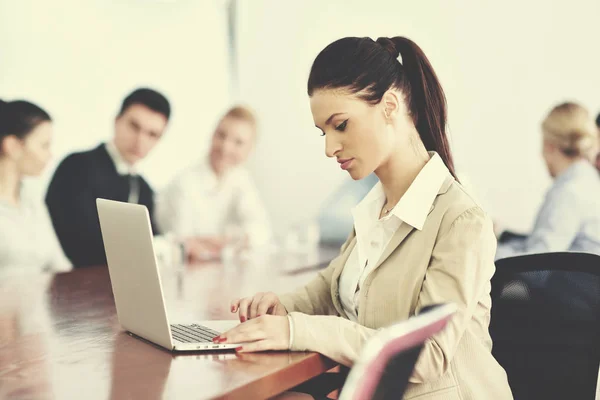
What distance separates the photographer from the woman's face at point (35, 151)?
4.06 m

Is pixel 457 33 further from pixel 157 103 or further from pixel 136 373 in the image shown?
pixel 136 373

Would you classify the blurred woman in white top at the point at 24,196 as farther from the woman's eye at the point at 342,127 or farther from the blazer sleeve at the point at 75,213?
the woman's eye at the point at 342,127

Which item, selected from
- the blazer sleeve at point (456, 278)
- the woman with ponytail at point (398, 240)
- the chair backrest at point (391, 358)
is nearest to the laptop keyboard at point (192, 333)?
the woman with ponytail at point (398, 240)

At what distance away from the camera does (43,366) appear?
146cm

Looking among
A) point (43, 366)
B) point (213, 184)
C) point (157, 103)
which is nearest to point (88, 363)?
point (43, 366)

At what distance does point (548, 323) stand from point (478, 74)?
168 inches

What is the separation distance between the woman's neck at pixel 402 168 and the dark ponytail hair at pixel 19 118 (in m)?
2.84

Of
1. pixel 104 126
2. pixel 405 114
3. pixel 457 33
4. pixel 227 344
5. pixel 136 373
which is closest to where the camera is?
pixel 136 373

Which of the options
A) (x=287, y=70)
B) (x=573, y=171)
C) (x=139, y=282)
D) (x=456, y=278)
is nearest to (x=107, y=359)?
(x=139, y=282)

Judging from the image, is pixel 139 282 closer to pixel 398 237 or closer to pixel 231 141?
pixel 398 237

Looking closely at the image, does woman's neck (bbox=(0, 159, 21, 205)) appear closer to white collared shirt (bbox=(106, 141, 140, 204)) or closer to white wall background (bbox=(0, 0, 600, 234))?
white wall background (bbox=(0, 0, 600, 234))

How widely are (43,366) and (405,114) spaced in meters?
1.00

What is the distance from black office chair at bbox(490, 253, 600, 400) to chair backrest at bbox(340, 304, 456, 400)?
0.68 metres

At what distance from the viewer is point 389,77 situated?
1.72m
